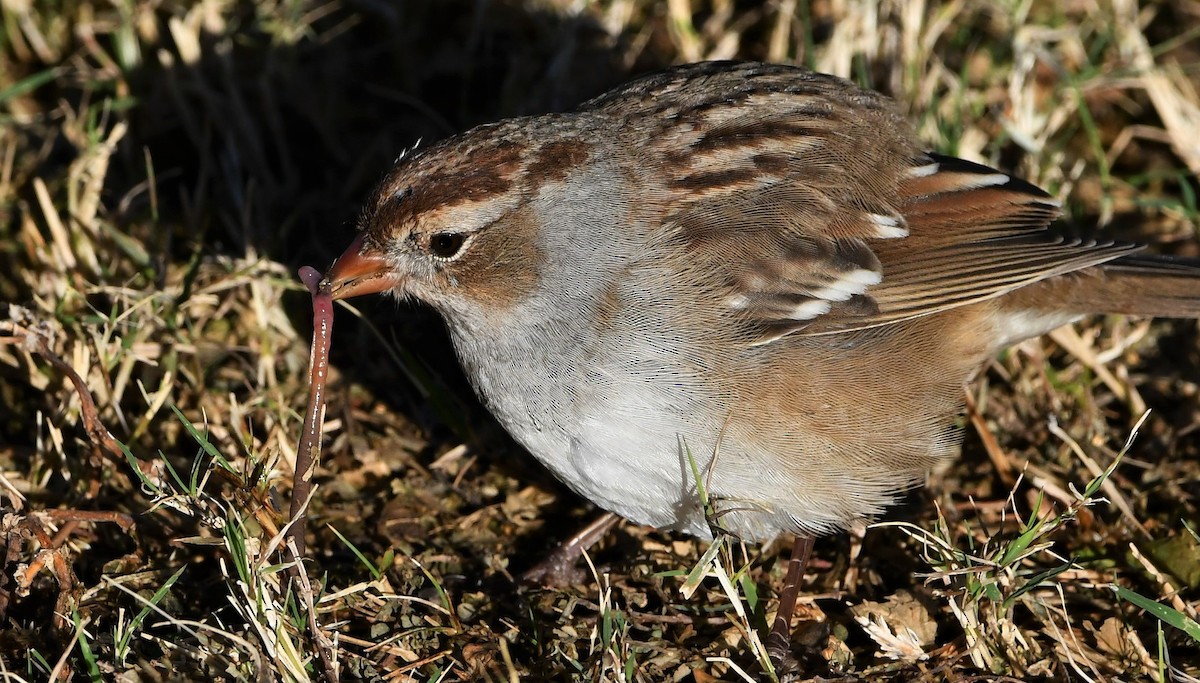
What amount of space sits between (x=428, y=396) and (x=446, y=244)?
91cm

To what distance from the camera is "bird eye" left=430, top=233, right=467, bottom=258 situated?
12.1 feet

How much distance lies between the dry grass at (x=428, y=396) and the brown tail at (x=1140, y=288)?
36 centimetres

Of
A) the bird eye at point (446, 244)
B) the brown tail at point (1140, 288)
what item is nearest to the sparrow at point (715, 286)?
the bird eye at point (446, 244)

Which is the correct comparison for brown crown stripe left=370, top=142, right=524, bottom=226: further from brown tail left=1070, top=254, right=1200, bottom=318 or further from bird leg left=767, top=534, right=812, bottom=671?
brown tail left=1070, top=254, right=1200, bottom=318

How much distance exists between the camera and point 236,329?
472 centimetres

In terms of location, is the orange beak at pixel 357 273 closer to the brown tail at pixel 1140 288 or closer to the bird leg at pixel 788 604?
the bird leg at pixel 788 604

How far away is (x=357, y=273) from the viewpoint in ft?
12.3

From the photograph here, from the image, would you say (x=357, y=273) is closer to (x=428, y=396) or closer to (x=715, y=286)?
(x=428, y=396)

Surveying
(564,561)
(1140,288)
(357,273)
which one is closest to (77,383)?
(357,273)

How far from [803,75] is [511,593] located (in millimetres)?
1996

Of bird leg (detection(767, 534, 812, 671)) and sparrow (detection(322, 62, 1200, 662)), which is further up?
sparrow (detection(322, 62, 1200, 662))

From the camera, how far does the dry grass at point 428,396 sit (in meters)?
3.54

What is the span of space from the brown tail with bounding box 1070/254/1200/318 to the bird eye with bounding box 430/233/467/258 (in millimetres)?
2086

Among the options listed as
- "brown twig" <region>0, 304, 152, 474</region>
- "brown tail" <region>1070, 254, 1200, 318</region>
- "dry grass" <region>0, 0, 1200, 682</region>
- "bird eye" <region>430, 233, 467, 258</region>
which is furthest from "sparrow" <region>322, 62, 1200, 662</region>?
"brown twig" <region>0, 304, 152, 474</region>
